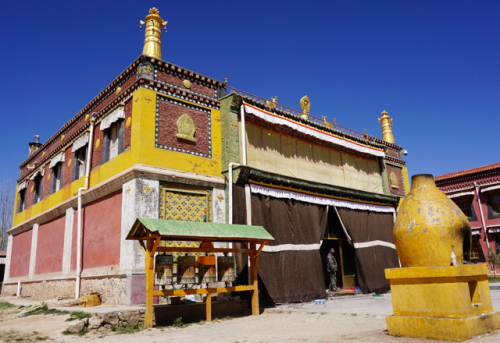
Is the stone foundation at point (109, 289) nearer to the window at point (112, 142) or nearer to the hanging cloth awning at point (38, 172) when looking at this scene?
the window at point (112, 142)

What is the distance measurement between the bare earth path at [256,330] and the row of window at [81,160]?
5709 mm

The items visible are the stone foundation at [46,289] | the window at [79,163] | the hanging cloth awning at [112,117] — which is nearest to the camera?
the hanging cloth awning at [112,117]

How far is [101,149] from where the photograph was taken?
14.4 meters

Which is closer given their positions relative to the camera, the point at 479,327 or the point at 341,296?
the point at 479,327

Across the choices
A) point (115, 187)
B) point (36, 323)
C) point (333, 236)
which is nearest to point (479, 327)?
point (36, 323)

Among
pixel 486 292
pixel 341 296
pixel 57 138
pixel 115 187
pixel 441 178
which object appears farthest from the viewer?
pixel 441 178

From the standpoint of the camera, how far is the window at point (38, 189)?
784 inches

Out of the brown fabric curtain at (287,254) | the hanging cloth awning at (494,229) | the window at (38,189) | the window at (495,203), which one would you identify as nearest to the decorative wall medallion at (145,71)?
the brown fabric curtain at (287,254)

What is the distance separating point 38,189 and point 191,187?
11773 mm

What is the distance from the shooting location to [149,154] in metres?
12.0

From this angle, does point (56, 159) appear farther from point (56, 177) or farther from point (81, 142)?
point (81, 142)

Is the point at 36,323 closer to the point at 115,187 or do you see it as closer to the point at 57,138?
the point at 115,187

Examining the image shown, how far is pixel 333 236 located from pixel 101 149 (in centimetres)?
1020

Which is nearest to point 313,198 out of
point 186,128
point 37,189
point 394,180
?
point 186,128
